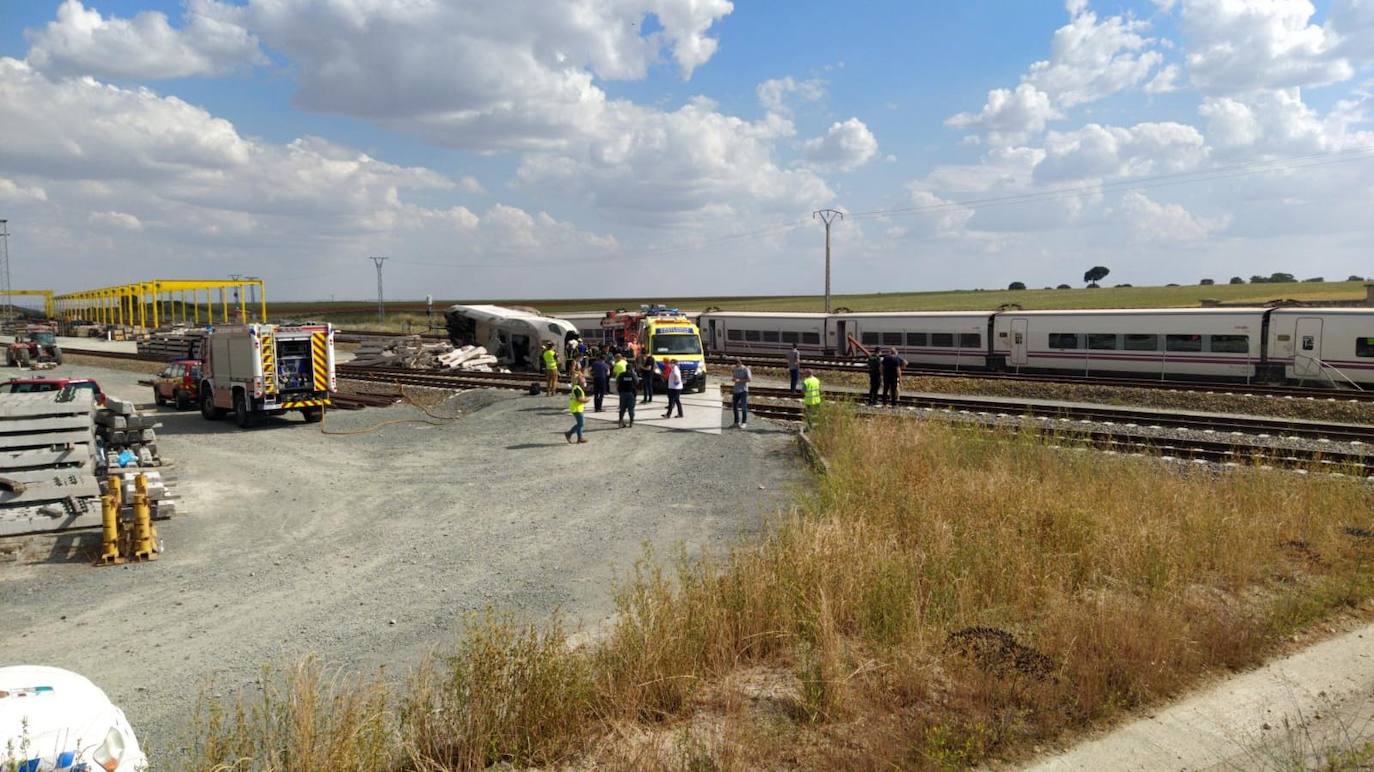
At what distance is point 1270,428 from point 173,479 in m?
22.6

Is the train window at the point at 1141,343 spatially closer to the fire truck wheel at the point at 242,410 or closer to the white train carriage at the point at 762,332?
the white train carriage at the point at 762,332

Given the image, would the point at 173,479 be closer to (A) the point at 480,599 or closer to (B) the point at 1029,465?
(A) the point at 480,599

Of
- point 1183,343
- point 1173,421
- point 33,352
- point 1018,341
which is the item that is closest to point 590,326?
point 1018,341

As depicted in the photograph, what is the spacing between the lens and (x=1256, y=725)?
19.0 feet

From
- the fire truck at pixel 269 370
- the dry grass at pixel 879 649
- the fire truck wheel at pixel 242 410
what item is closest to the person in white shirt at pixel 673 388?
the fire truck at pixel 269 370

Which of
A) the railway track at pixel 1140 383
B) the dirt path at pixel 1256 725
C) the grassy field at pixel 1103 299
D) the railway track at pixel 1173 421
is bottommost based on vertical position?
the dirt path at pixel 1256 725

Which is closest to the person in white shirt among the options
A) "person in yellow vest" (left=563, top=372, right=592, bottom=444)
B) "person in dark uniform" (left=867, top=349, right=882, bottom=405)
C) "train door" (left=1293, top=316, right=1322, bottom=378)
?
"person in yellow vest" (left=563, top=372, right=592, bottom=444)

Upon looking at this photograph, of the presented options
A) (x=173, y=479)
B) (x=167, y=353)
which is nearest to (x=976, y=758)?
(x=173, y=479)

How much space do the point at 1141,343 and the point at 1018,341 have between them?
4465 millimetres

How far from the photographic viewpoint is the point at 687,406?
81.8 ft

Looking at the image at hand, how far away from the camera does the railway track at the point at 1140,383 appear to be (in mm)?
24750

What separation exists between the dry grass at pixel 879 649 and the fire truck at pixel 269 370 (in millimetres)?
15556

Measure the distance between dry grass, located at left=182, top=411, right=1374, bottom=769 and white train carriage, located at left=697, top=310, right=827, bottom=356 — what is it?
105 feet

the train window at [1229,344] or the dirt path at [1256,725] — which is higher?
the train window at [1229,344]
